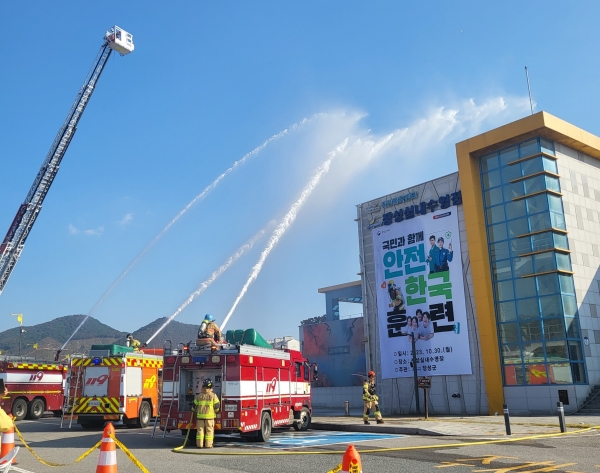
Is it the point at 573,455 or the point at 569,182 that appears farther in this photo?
the point at 569,182

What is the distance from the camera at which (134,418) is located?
2214cm

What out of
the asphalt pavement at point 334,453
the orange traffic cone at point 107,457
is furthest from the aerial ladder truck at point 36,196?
the orange traffic cone at point 107,457

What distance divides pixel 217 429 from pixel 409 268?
58.9ft

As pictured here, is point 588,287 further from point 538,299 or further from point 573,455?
point 573,455

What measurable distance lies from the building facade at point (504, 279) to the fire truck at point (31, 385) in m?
17.0

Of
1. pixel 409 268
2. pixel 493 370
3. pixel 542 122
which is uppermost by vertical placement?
pixel 542 122

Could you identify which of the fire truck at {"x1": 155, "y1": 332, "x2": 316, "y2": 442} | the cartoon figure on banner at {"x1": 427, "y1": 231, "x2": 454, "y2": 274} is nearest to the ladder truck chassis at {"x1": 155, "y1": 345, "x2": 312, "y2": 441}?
the fire truck at {"x1": 155, "y1": 332, "x2": 316, "y2": 442}

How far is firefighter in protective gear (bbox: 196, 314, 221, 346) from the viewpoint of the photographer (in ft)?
52.2

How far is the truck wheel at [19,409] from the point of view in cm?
2583

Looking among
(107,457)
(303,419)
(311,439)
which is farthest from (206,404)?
(107,457)

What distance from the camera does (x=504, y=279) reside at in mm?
27750

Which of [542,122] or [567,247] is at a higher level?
[542,122]

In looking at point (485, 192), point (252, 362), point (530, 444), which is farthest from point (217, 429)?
point (485, 192)

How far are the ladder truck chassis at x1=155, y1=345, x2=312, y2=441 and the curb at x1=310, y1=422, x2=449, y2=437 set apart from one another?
3.64 m
